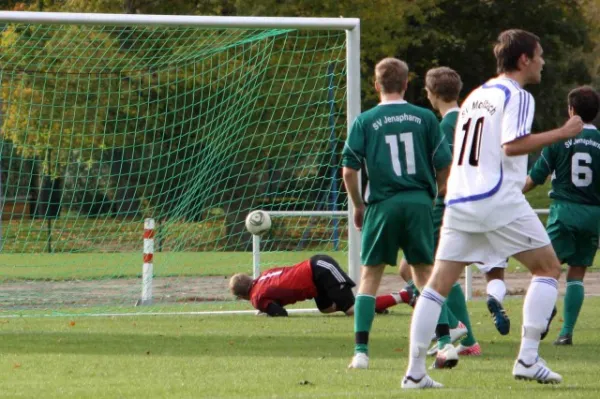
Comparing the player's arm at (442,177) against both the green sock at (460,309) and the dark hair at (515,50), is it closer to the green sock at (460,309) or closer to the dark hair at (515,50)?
the green sock at (460,309)

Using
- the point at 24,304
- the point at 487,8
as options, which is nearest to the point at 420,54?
the point at 487,8

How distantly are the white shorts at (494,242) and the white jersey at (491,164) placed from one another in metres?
0.04

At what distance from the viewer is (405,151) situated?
26.2 ft

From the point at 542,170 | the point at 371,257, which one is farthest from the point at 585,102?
the point at 371,257

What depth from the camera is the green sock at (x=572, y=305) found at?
31.8 ft

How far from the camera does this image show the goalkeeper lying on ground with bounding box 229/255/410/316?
12.1 meters

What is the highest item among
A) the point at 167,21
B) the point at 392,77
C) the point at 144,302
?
the point at 167,21

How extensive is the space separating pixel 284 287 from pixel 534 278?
5570 millimetres

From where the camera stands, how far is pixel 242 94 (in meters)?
16.5

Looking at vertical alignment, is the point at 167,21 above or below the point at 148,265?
above

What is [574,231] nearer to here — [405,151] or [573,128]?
[405,151]

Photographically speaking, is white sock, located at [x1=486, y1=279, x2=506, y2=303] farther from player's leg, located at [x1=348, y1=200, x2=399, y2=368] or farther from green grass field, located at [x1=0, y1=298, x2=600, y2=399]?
player's leg, located at [x1=348, y1=200, x2=399, y2=368]

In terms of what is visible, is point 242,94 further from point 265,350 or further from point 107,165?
point 265,350

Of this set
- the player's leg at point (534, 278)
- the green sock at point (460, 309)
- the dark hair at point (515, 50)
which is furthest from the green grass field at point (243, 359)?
the dark hair at point (515, 50)
